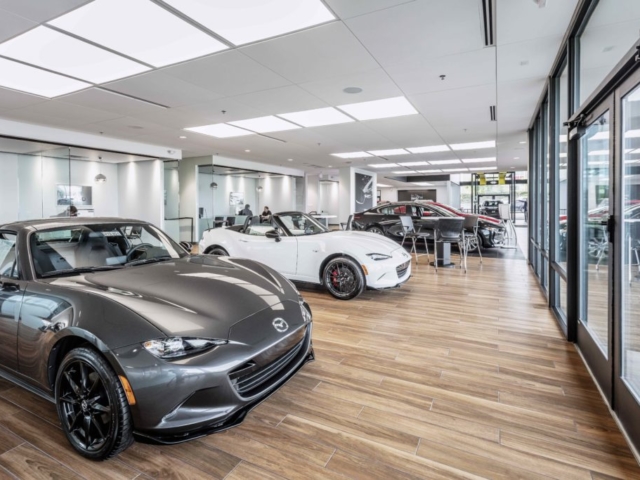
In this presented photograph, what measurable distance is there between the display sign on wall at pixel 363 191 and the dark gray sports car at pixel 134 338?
1321 centimetres

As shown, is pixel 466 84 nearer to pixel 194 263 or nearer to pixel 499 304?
pixel 499 304

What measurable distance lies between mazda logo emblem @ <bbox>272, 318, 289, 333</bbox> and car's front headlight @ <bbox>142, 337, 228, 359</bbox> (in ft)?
1.15

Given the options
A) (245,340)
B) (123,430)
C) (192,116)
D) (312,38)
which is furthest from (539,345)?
(192,116)

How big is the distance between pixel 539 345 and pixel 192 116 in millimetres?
6107

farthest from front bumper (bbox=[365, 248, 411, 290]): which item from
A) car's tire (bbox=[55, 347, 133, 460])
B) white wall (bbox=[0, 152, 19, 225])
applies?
white wall (bbox=[0, 152, 19, 225])

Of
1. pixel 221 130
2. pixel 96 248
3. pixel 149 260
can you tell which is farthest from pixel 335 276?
pixel 221 130

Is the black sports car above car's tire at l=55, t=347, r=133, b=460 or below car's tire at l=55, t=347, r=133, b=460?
above

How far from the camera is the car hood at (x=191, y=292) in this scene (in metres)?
1.65

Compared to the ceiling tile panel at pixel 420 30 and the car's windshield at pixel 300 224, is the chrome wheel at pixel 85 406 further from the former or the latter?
the car's windshield at pixel 300 224

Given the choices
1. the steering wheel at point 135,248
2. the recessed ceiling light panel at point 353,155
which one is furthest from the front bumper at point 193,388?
the recessed ceiling light panel at point 353,155

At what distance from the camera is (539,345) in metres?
3.06

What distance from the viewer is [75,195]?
9.74 metres

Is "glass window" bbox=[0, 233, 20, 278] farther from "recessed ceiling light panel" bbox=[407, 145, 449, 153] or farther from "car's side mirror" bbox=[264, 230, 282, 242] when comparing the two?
"recessed ceiling light panel" bbox=[407, 145, 449, 153]

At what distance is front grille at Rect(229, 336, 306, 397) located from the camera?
161 cm
